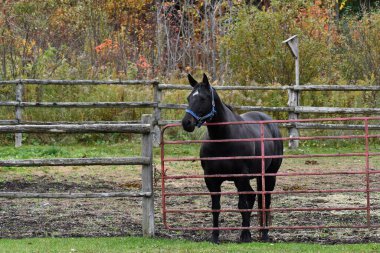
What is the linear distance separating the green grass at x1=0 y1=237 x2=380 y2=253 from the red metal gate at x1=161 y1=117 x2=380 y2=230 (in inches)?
14.5

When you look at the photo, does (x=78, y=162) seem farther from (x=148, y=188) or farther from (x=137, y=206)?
(x=137, y=206)

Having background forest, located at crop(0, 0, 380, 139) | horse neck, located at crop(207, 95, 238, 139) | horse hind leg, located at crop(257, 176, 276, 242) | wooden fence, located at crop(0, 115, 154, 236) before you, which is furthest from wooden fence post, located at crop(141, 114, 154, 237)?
background forest, located at crop(0, 0, 380, 139)

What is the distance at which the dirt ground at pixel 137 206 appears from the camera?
1069 centimetres

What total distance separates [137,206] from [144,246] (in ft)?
9.92

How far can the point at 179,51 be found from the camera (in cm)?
2805

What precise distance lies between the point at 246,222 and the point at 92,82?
413 inches

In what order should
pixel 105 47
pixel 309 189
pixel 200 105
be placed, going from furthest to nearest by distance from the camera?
pixel 105 47
pixel 309 189
pixel 200 105

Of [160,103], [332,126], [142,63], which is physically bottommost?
[332,126]

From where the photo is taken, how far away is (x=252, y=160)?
10516mm

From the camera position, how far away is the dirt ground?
10.7 metres

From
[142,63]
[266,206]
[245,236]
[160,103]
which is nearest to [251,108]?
[160,103]

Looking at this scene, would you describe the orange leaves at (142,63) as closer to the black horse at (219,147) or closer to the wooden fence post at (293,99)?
the wooden fence post at (293,99)

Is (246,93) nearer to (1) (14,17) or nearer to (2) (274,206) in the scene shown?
(1) (14,17)

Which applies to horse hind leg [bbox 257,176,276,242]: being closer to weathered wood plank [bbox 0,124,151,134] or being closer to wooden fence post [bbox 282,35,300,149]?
weathered wood plank [bbox 0,124,151,134]
